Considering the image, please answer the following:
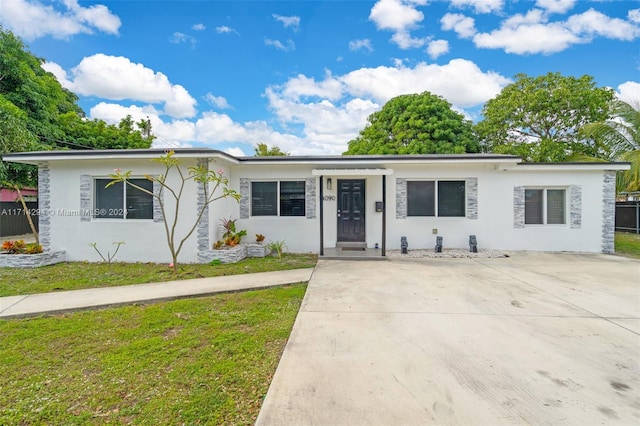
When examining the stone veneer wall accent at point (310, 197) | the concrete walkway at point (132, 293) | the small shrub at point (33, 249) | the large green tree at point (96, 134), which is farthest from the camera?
the large green tree at point (96, 134)

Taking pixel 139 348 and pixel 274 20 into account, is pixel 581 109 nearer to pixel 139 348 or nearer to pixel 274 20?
pixel 274 20

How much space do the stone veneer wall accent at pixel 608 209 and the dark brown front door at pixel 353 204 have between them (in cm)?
758


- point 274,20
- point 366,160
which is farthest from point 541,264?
point 274,20

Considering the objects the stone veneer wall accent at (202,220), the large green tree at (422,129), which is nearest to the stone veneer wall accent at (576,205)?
the large green tree at (422,129)

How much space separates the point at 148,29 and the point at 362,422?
13.6 m

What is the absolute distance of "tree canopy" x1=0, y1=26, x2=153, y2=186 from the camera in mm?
9298

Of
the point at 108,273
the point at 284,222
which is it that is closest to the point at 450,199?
the point at 284,222

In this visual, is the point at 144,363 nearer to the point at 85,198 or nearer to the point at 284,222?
the point at 284,222

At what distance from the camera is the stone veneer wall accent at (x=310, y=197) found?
30.9 feet

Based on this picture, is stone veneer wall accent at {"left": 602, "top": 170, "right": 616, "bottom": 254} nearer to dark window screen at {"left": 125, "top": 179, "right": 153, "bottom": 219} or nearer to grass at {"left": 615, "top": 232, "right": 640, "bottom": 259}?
grass at {"left": 615, "top": 232, "right": 640, "bottom": 259}

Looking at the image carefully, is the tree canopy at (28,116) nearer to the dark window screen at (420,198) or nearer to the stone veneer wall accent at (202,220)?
the stone veneer wall accent at (202,220)

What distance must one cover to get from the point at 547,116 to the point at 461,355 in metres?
17.9

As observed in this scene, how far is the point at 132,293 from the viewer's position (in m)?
5.39

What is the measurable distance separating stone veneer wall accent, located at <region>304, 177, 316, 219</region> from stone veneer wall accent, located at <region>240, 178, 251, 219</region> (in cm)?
193
